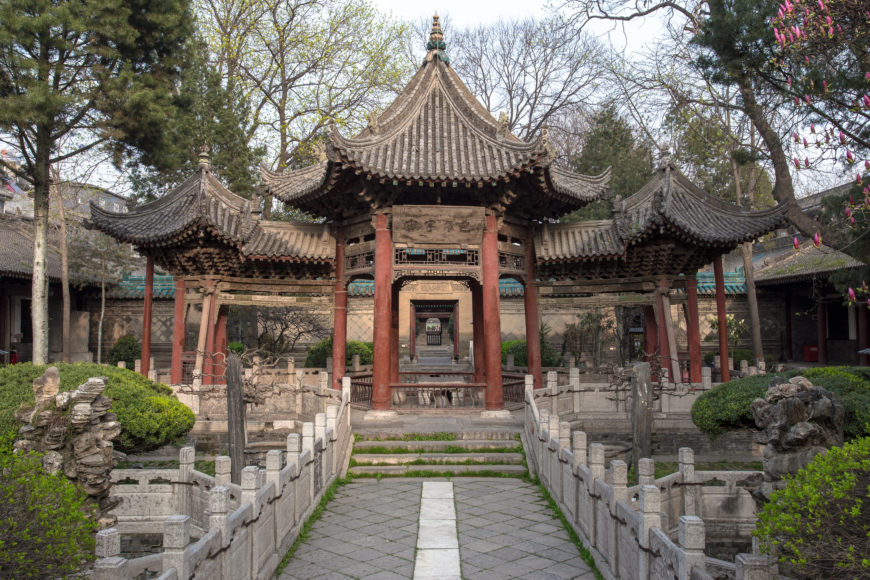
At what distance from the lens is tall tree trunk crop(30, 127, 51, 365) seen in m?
A: 11.9

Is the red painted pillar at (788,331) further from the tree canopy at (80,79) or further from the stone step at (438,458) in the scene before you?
the tree canopy at (80,79)

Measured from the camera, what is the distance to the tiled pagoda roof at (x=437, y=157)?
1069cm

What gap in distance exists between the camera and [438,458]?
9.68 m

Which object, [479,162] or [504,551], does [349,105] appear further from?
[504,551]

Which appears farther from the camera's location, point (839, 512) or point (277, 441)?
point (277, 441)

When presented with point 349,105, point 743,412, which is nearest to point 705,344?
point 743,412

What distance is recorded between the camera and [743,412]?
28.9 feet

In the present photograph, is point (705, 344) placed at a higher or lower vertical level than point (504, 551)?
higher

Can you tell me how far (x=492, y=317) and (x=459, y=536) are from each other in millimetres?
5214

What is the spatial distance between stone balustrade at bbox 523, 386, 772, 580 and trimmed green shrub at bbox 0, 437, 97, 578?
3.91m

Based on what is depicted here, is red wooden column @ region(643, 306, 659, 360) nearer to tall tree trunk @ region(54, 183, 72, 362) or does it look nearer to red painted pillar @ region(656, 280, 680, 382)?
red painted pillar @ region(656, 280, 680, 382)

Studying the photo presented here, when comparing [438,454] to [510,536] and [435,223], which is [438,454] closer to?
[510,536]

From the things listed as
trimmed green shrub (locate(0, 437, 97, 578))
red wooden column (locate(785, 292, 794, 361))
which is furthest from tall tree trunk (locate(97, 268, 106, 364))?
red wooden column (locate(785, 292, 794, 361))

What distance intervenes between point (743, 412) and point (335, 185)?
765 centimetres
